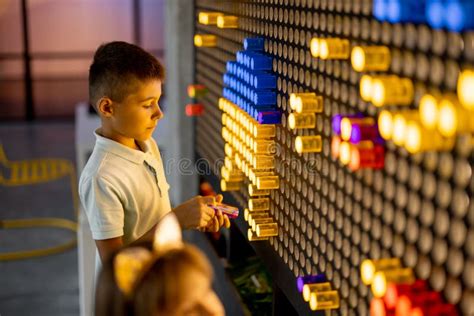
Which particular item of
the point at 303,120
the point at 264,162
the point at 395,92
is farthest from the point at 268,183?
the point at 395,92

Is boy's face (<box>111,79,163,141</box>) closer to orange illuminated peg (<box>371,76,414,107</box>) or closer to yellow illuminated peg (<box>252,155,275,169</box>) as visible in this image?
yellow illuminated peg (<box>252,155,275,169</box>)

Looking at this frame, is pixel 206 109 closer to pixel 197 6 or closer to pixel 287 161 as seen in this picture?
pixel 197 6

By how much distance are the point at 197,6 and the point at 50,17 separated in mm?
8416

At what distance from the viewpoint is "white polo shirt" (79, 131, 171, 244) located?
5.41 ft

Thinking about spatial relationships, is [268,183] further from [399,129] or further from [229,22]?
[399,129]

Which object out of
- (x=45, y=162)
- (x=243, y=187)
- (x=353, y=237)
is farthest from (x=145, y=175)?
(x=45, y=162)

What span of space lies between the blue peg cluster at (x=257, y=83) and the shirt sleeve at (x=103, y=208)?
37cm

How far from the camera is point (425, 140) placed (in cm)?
80

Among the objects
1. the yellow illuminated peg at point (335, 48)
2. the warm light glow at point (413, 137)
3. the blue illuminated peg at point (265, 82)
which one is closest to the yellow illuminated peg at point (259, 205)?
the blue illuminated peg at point (265, 82)

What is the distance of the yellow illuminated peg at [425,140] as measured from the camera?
80 centimetres

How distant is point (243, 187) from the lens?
178cm

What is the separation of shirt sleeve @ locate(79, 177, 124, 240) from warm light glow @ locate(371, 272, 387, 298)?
2.68ft

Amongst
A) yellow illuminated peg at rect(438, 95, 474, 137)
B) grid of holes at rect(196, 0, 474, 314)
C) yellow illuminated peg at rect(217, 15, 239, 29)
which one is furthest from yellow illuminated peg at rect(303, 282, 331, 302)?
yellow illuminated peg at rect(217, 15, 239, 29)

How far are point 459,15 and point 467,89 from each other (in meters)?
0.09
